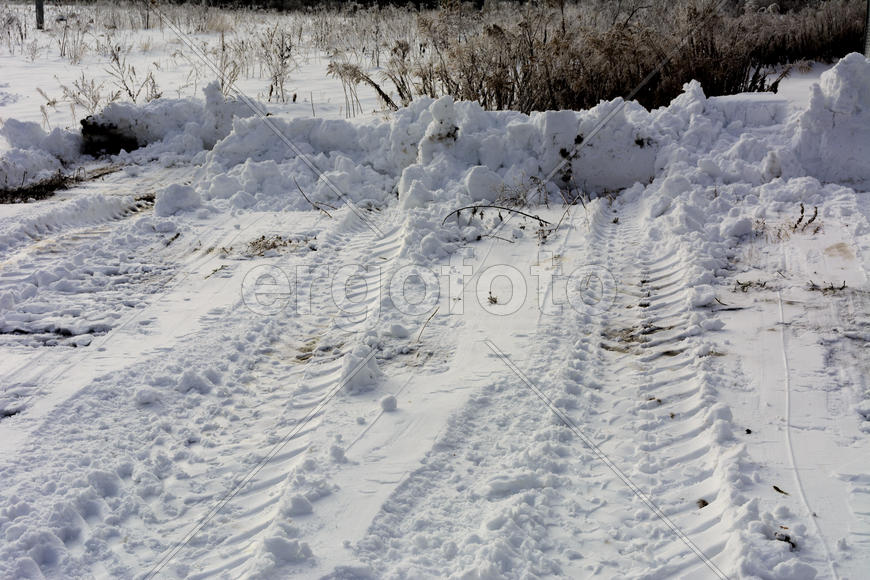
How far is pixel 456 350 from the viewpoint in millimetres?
4266

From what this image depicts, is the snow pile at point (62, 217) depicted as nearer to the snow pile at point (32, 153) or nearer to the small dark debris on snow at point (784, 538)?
the snow pile at point (32, 153)

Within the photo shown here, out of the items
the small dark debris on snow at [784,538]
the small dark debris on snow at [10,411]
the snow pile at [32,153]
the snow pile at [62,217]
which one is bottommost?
the small dark debris on snow at [784,538]

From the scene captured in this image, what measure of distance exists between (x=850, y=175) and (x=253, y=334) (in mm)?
5193

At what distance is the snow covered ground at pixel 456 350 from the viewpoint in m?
2.75

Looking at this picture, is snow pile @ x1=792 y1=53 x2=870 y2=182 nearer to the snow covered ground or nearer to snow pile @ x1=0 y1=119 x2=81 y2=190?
the snow covered ground

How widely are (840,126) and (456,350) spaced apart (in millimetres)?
4365

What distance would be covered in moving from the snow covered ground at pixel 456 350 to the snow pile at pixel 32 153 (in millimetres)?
87

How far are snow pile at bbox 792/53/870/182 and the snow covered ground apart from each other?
0.09 ft

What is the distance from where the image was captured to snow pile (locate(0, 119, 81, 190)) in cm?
717

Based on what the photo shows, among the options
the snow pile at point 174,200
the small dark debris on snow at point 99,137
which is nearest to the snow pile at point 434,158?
the snow pile at point 174,200

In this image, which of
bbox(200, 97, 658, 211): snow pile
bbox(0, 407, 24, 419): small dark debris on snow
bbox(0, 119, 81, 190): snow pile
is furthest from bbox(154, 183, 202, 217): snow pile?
bbox(0, 407, 24, 419): small dark debris on snow

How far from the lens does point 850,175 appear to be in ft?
19.7

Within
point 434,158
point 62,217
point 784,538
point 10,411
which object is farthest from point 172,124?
point 784,538

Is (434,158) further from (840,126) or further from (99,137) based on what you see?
(99,137)
